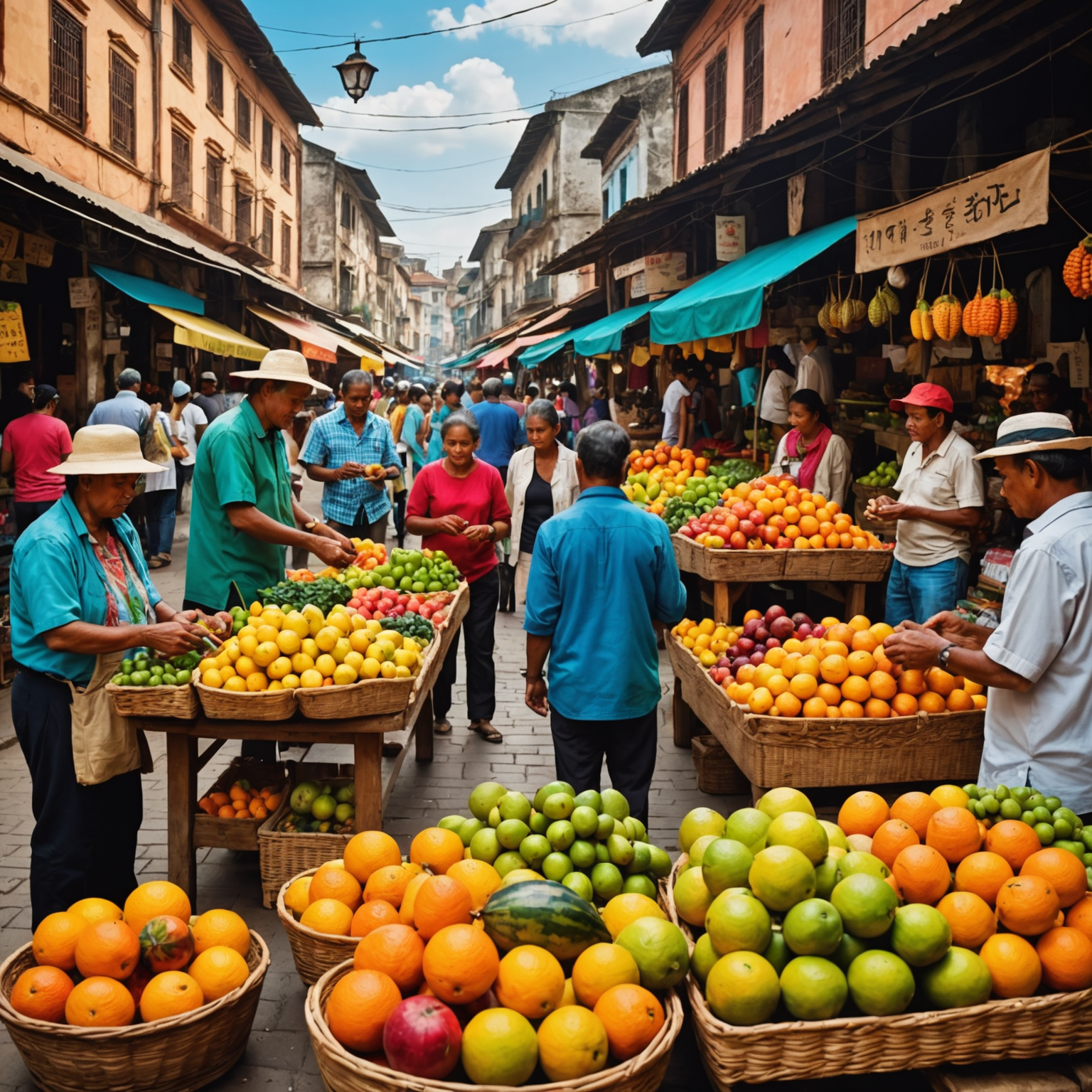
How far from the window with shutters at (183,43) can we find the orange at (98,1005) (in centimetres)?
2029

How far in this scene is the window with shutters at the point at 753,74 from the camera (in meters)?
14.9

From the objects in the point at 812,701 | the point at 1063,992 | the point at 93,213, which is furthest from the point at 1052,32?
the point at 93,213

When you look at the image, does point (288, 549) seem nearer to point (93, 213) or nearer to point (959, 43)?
point (93, 213)

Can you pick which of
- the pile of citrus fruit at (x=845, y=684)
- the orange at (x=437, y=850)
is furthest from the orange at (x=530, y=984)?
the pile of citrus fruit at (x=845, y=684)

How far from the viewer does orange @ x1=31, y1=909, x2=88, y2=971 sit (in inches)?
110

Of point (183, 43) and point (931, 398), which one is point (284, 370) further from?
point (183, 43)

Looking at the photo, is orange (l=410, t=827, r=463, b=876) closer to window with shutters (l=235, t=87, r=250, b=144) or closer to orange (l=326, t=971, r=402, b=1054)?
orange (l=326, t=971, r=402, b=1054)

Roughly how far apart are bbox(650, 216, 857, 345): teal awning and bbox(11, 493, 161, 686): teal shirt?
5.01 m

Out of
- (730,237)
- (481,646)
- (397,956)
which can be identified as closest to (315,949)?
(397,956)

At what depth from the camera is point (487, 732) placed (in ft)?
21.1

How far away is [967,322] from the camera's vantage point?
577cm

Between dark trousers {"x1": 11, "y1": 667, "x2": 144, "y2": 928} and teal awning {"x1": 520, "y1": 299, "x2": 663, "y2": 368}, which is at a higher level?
teal awning {"x1": 520, "y1": 299, "x2": 663, "y2": 368}

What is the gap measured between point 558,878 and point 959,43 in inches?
197

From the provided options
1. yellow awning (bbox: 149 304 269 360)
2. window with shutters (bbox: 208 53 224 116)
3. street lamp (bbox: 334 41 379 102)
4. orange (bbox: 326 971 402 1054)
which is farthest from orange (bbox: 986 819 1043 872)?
window with shutters (bbox: 208 53 224 116)
